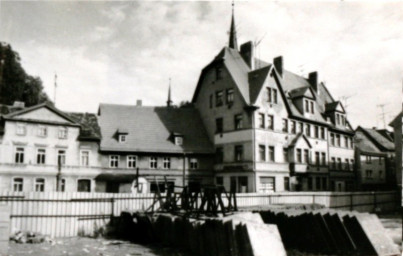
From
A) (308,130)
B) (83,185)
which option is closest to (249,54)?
(308,130)

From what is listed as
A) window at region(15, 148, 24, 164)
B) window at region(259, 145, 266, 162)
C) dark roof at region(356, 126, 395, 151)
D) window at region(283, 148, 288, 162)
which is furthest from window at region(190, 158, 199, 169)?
dark roof at region(356, 126, 395, 151)

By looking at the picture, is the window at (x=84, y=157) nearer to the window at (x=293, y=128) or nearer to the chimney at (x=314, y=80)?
the window at (x=293, y=128)

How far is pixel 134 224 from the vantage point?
50.9ft

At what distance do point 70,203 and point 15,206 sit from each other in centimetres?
213

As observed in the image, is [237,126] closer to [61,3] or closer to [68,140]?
[68,140]

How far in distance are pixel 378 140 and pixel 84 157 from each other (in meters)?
38.9

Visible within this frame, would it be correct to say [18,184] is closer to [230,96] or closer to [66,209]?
[66,209]

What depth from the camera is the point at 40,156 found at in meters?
28.2

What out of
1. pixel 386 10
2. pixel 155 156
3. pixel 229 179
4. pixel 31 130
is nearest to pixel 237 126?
pixel 229 179

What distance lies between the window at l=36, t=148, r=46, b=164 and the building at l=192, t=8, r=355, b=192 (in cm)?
1457

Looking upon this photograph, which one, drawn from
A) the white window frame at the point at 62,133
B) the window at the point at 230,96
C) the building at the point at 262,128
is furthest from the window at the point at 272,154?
the white window frame at the point at 62,133

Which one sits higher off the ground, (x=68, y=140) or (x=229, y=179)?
(x=68, y=140)

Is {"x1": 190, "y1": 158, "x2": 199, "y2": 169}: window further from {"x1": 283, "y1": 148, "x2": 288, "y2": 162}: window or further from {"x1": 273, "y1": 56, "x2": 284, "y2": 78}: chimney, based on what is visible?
{"x1": 273, "y1": 56, "x2": 284, "y2": 78}: chimney

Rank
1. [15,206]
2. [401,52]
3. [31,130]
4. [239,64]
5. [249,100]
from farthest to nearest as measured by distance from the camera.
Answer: [239,64]
[249,100]
[31,130]
[15,206]
[401,52]
